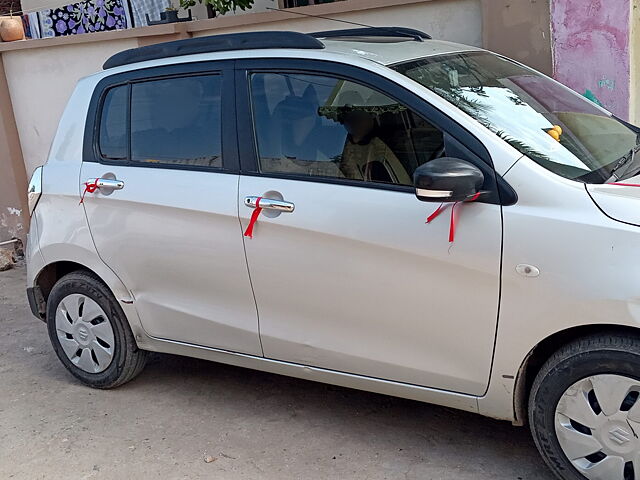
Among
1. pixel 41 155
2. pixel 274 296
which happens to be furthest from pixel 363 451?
pixel 41 155

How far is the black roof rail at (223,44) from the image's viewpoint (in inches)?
141

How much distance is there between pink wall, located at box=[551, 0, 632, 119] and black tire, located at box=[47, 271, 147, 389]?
125 inches

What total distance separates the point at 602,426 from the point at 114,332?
104 inches

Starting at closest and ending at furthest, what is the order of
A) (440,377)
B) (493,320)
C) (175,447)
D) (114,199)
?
(493,320) < (440,377) < (175,447) < (114,199)

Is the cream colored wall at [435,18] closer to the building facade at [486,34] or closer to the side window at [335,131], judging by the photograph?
the building facade at [486,34]

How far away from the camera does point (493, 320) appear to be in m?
2.99

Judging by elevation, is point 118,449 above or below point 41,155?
below

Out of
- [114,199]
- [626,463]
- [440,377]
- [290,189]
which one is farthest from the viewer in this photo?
[114,199]

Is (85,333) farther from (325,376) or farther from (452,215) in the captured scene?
(452,215)

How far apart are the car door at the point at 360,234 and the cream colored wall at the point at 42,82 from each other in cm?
437

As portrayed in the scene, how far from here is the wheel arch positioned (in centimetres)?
279

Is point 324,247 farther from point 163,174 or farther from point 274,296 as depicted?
point 163,174

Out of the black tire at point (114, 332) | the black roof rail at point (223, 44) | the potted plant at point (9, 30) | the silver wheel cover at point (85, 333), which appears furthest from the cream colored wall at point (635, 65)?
the potted plant at point (9, 30)

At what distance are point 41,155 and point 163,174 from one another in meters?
4.84
